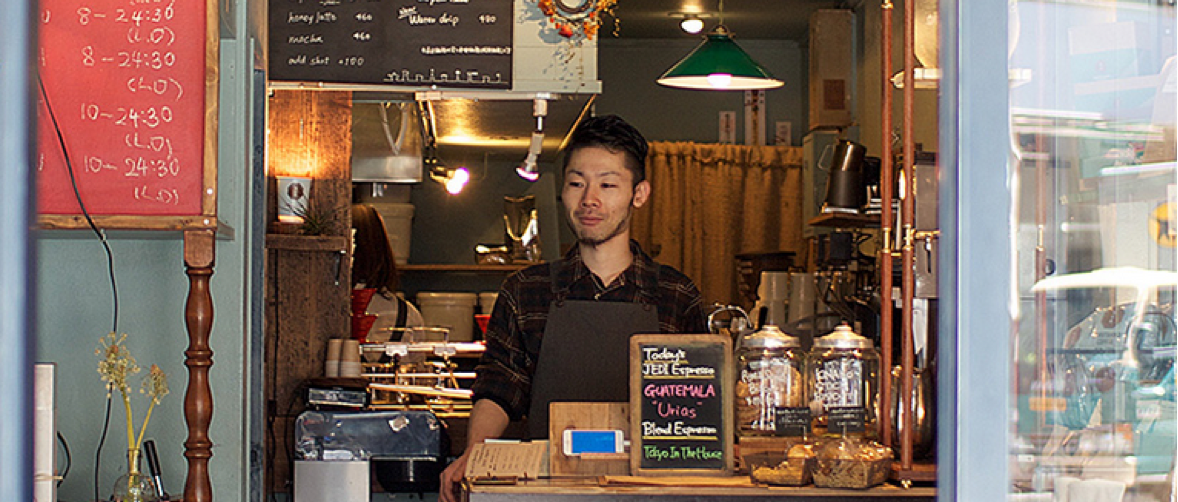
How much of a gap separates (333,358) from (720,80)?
206 centimetres

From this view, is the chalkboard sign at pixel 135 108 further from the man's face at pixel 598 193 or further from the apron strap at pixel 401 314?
the apron strap at pixel 401 314

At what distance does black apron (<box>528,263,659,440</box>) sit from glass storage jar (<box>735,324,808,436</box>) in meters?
1.01

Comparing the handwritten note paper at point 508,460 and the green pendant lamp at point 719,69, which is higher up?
the green pendant lamp at point 719,69

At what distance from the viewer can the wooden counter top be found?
7.34 feet

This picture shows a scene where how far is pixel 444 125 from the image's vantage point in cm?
543

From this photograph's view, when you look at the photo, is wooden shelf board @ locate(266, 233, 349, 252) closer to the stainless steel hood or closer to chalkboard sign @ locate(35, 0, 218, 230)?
the stainless steel hood

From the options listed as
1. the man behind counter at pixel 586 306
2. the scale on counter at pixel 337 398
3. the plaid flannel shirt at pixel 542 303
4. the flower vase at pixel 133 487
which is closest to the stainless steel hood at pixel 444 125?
the man behind counter at pixel 586 306

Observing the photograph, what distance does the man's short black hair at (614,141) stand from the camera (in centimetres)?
341

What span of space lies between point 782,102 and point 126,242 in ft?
22.8

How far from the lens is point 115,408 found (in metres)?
3.02

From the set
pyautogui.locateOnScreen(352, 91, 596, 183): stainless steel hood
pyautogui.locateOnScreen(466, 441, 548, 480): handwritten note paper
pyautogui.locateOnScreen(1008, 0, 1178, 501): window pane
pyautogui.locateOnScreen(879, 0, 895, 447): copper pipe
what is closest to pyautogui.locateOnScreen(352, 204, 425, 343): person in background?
pyautogui.locateOnScreen(352, 91, 596, 183): stainless steel hood

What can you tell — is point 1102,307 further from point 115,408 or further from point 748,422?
point 115,408

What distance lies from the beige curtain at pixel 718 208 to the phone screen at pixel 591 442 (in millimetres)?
6435

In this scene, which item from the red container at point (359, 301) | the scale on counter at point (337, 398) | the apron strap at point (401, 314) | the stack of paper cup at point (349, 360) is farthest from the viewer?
the apron strap at point (401, 314)
